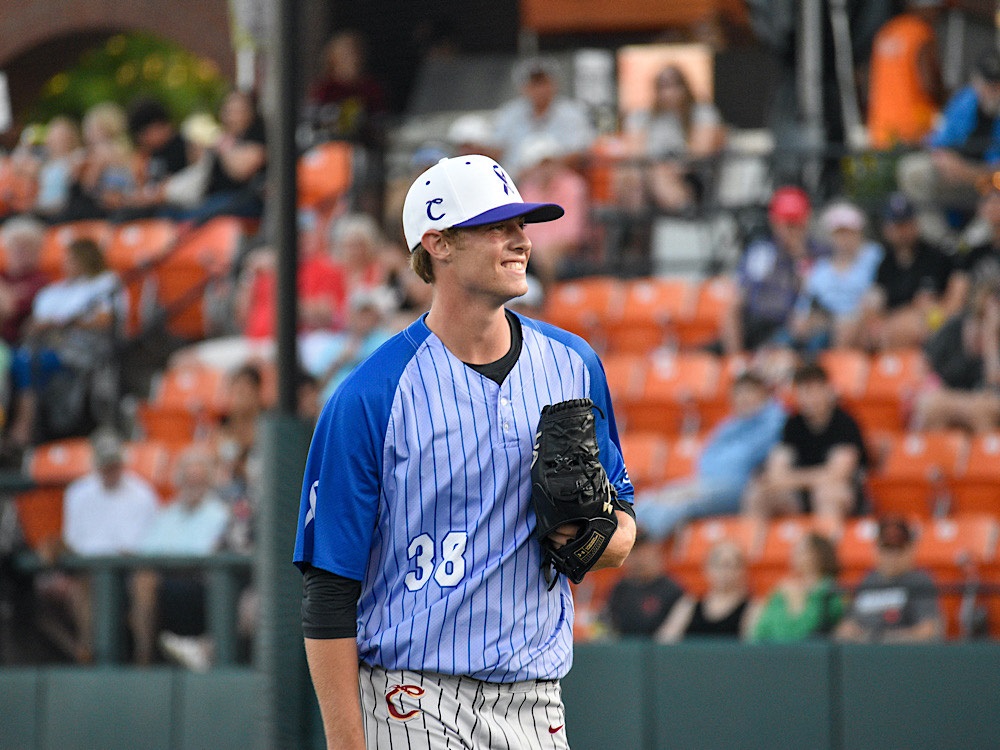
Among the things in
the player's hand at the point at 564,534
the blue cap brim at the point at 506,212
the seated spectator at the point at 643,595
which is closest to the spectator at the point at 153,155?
the seated spectator at the point at 643,595

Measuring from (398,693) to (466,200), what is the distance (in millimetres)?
980

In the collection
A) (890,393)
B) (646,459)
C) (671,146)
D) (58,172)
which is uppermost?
(58,172)

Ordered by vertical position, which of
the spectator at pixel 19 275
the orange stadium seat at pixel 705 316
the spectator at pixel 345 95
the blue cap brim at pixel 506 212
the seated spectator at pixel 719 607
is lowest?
the seated spectator at pixel 719 607

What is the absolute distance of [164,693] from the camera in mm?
8062

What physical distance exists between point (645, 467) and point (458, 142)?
3.14 metres

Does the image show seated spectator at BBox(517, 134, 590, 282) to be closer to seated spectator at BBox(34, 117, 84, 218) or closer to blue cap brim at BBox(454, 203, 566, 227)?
seated spectator at BBox(34, 117, 84, 218)

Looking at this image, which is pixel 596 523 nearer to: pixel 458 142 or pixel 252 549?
pixel 252 549

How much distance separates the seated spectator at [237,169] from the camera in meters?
11.9

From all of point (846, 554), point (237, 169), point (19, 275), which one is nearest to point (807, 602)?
point (846, 554)

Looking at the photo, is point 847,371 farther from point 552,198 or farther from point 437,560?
point 437,560

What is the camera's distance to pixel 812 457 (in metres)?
8.18

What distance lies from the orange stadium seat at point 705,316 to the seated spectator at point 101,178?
4.84 meters

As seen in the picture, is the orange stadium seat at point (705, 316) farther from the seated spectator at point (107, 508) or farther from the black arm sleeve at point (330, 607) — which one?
the black arm sleeve at point (330, 607)

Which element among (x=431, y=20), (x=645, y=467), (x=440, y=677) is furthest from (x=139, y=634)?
(x=431, y=20)
